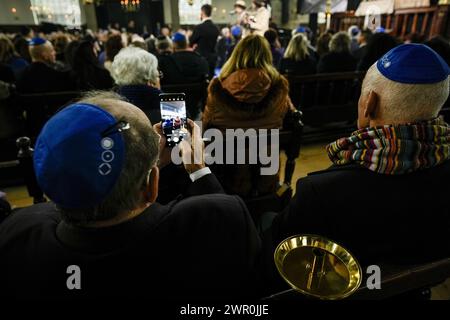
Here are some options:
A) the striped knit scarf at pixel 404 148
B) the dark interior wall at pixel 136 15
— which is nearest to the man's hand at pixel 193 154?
the striped knit scarf at pixel 404 148

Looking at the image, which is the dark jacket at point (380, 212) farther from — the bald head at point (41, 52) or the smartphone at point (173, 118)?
the bald head at point (41, 52)

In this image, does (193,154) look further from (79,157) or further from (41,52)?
(41,52)

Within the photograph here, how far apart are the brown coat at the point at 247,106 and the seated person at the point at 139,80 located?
1.60 ft

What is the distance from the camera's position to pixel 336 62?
4047 millimetres

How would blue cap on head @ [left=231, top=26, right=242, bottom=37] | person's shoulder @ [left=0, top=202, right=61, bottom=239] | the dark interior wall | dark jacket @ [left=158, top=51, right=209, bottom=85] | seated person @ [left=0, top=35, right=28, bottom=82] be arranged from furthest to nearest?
the dark interior wall < blue cap on head @ [left=231, top=26, right=242, bottom=37] < seated person @ [left=0, top=35, right=28, bottom=82] < dark jacket @ [left=158, top=51, right=209, bottom=85] < person's shoulder @ [left=0, top=202, right=61, bottom=239]

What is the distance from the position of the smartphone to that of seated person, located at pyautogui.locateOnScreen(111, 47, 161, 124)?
1.12ft

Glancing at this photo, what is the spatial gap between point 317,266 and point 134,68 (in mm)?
1620

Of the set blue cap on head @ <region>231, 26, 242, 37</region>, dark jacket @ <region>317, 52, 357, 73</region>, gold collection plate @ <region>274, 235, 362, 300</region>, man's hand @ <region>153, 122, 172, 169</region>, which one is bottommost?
gold collection plate @ <region>274, 235, 362, 300</region>

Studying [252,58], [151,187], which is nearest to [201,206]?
[151,187]

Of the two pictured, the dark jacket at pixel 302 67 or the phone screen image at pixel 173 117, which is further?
the dark jacket at pixel 302 67

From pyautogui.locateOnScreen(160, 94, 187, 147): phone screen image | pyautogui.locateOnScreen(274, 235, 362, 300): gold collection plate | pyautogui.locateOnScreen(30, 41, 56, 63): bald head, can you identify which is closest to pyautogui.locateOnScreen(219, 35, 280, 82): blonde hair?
pyautogui.locateOnScreen(160, 94, 187, 147): phone screen image

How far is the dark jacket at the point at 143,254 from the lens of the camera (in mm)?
727

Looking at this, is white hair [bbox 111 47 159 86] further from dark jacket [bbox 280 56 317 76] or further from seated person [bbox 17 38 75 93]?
dark jacket [bbox 280 56 317 76]

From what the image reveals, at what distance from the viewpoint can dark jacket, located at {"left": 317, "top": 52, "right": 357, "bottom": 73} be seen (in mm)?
4039
